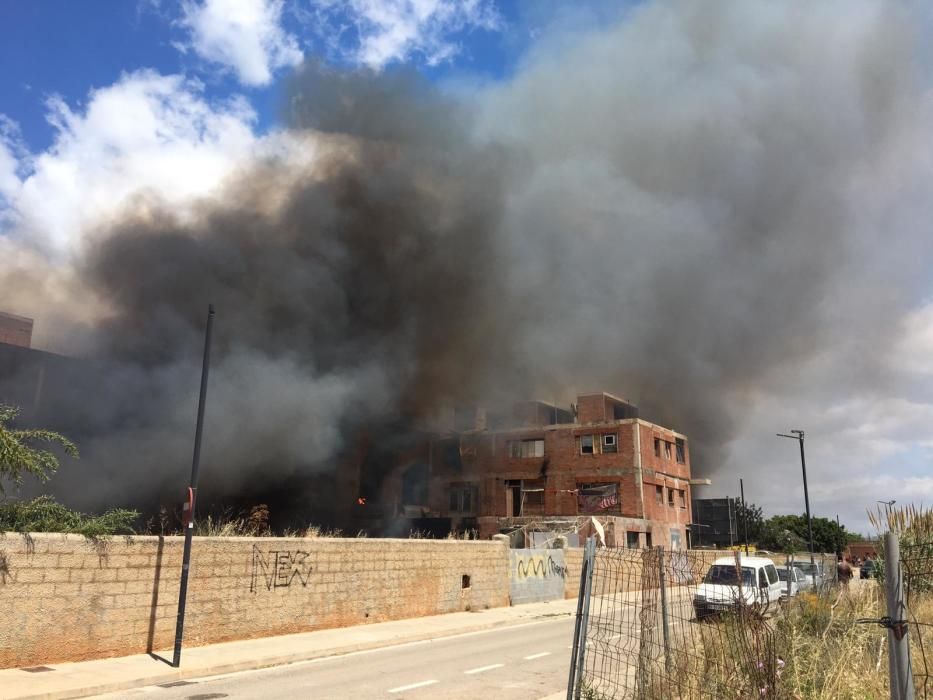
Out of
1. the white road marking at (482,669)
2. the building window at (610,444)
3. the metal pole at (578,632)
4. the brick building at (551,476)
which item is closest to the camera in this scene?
the metal pole at (578,632)

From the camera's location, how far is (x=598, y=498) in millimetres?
38125

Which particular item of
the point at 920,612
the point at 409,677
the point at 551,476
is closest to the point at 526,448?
the point at 551,476

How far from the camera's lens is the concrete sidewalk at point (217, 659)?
7613 millimetres

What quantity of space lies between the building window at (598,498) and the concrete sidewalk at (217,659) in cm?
2317

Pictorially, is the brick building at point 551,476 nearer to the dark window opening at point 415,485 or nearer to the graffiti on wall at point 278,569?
the dark window opening at point 415,485

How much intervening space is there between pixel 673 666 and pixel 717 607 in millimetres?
1906

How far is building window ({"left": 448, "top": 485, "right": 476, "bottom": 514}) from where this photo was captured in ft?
139

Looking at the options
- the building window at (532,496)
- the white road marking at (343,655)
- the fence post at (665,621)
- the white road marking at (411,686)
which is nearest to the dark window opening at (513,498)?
the building window at (532,496)

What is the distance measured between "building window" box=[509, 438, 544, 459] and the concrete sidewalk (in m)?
26.0

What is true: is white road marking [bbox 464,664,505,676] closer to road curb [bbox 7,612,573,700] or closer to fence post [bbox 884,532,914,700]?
road curb [bbox 7,612,573,700]

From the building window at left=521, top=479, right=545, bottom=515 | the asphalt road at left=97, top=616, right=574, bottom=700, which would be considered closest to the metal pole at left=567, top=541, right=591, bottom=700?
the asphalt road at left=97, top=616, right=574, bottom=700

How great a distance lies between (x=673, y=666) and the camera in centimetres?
552

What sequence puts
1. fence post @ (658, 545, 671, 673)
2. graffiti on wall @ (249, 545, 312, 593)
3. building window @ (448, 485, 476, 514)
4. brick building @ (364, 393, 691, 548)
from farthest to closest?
1. building window @ (448, 485, 476, 514)
2. brick building @ (364, 393, 691, 548)
3. graffiti on wall @ (249, 545, 312, 593)
4. fence post @ (658, 545, 671, 673)

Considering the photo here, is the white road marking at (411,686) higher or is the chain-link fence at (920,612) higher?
the chain-link fence at (920,612)
